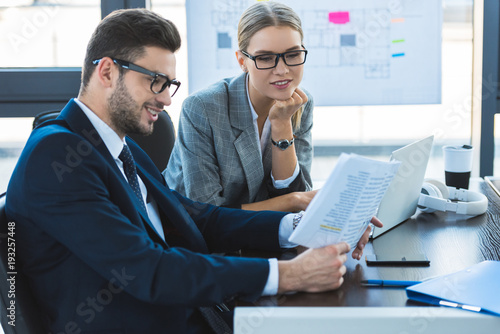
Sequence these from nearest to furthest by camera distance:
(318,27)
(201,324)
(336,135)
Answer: (201,324) < (318,27) < (336,135)

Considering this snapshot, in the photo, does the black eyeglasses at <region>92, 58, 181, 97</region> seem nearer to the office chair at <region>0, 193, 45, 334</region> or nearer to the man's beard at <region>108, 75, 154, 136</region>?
the man's beard at <region>108, 75, 154, 136</region>

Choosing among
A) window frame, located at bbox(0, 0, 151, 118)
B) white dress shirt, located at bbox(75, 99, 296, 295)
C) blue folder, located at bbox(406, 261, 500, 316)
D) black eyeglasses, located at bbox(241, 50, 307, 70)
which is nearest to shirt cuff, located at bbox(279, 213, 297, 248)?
white dress shirt, located at bbox(75, 99, 296, 295)

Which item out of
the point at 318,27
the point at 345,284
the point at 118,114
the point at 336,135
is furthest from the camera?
the point at 336,135

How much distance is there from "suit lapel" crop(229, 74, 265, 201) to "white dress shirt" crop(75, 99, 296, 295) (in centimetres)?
53

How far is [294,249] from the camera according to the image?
140cm

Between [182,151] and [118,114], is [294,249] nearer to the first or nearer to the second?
[118,114]

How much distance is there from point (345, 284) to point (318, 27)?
190 cm

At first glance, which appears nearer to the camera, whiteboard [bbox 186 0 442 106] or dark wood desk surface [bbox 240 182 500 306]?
dark wood desk surface [bbox 240 182 500 306]

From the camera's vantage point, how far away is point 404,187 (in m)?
1.47

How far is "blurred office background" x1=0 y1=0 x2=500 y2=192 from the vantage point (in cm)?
287

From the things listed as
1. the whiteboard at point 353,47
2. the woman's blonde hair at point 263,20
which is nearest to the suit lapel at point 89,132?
the woman's blonde hair at point 263,20

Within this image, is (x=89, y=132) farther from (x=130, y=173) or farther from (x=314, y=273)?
(x=314, y=273)

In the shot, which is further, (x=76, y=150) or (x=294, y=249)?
(x=294, y=249)

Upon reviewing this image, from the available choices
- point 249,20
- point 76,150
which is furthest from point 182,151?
point 76,150
